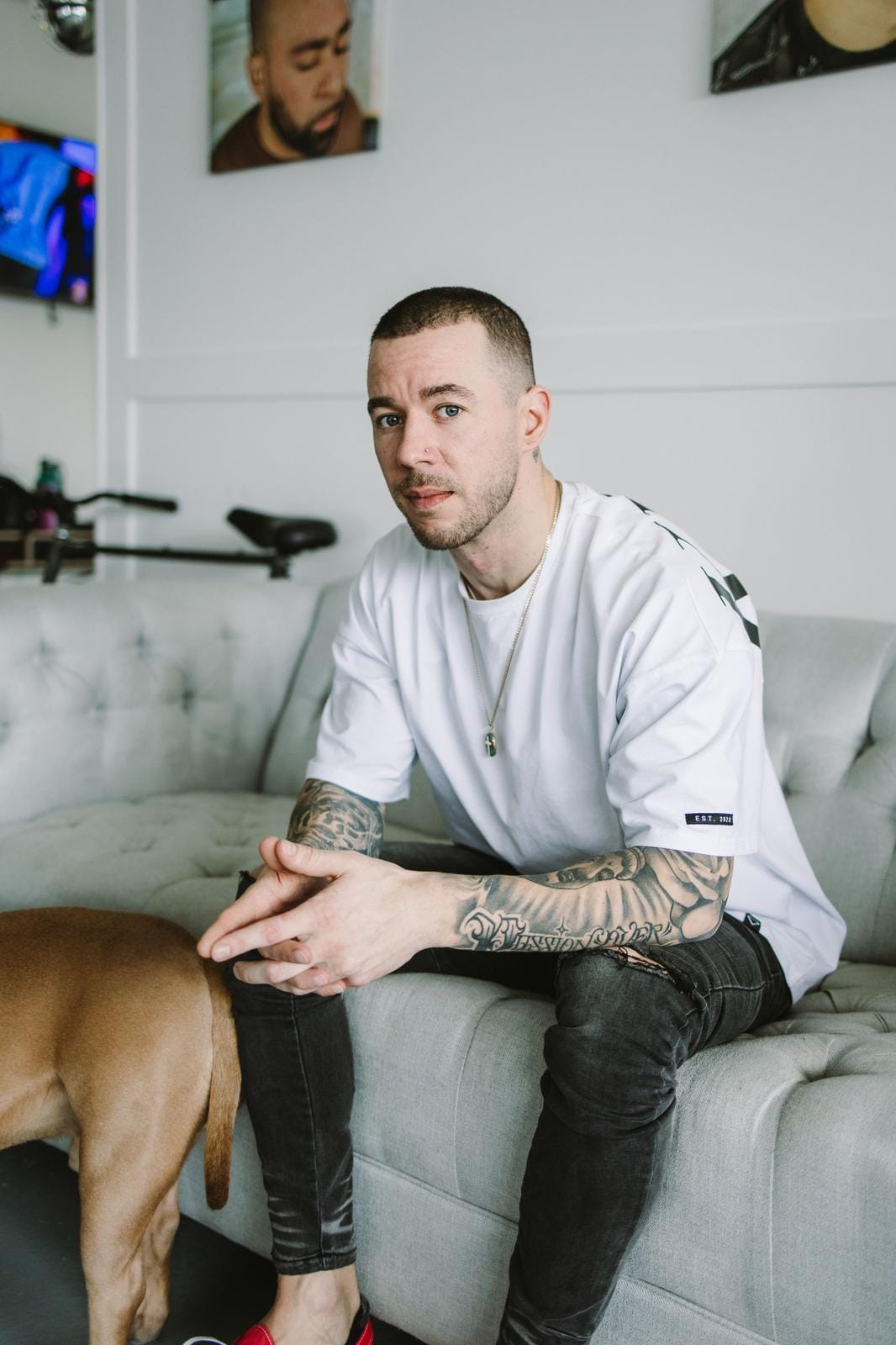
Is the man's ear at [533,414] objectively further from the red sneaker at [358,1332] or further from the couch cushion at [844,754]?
the red sneaker at [358,1332]

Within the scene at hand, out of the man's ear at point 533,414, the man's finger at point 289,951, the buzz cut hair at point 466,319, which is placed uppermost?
the buzz cut hair at point 466,319

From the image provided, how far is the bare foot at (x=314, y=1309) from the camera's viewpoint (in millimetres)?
1355

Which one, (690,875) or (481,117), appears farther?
(481,117)

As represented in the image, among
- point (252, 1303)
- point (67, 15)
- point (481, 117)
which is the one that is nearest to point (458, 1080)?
point (252, 1303)

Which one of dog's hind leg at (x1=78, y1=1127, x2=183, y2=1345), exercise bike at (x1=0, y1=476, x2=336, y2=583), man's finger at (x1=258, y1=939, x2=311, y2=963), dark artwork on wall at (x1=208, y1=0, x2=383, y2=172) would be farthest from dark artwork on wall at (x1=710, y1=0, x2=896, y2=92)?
dog's hind leg at (x1=78, y1=1127, x2=183, y2=1345)

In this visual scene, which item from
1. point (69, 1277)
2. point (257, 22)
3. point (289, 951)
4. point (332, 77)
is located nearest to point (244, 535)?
point (332, 77)

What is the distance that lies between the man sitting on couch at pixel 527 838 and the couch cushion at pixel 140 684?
0.92m

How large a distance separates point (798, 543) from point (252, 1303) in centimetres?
171

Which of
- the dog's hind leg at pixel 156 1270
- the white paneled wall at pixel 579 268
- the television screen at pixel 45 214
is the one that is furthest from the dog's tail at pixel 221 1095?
the television screen at pixel 45 214

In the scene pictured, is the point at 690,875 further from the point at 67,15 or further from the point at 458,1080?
the point at 67,15

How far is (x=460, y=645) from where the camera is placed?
5.32ft

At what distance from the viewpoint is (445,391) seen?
1.48 metres

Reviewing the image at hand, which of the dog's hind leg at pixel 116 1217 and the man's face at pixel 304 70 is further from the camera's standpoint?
the man's face at pixel 304 70

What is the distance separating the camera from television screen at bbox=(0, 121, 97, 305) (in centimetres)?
589
